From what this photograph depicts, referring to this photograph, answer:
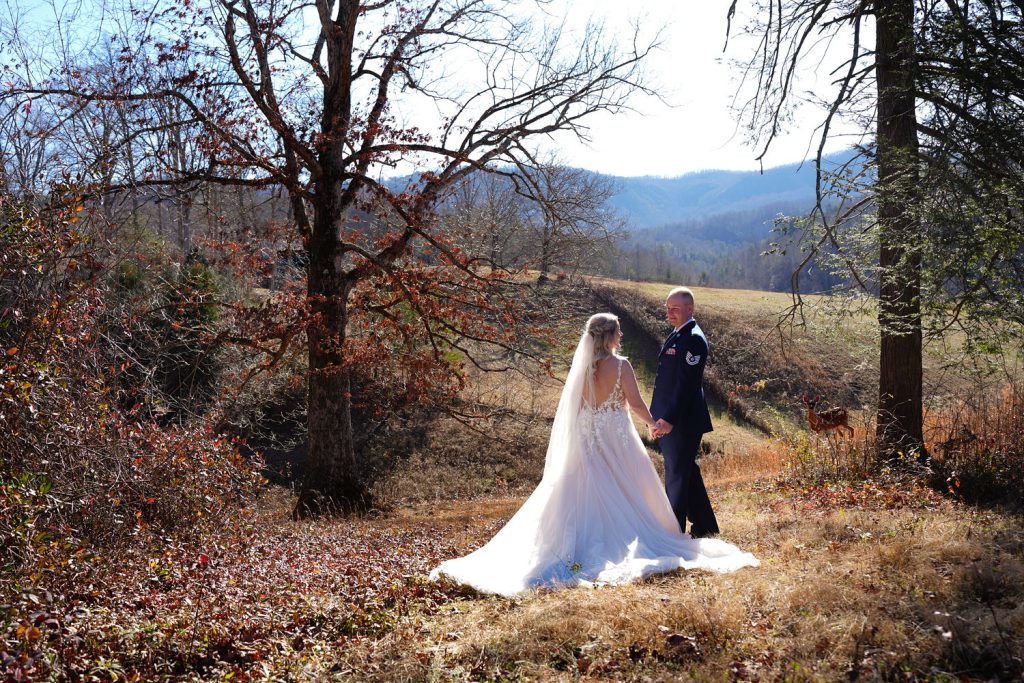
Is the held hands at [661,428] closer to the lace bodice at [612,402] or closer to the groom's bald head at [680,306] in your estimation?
the lace bodice at [612,402]

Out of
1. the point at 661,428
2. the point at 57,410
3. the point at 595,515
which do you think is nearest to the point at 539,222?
the point at 661,428

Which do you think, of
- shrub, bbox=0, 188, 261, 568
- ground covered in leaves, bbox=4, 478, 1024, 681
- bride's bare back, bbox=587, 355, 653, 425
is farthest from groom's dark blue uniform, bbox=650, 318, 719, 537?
shrub, bbox=0, 188, 261, 568

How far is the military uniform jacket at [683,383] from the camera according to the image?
7.14 m

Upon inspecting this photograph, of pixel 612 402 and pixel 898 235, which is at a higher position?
pixel 898 235

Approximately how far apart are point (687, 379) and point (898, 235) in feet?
14.0

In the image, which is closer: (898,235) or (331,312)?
(898,235)

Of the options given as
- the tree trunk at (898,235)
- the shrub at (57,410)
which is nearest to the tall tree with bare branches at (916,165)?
the tree trunk at (898,235)

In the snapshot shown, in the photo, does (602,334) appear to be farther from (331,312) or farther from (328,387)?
(328,387)

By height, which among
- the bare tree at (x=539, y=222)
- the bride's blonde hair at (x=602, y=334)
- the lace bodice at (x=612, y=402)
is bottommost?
the lace bodice at (x=612, y=402)

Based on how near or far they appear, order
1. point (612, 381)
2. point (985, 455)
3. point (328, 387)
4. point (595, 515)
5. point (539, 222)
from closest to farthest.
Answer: point (595, 515) → point (612, 381) → point (985, 455) → point (328, 387) → point (539, 222)

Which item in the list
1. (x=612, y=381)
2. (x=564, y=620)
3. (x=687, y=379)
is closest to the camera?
(x=564, y=620)

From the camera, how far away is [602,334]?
23.7 ft

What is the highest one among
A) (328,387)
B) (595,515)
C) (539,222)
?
(539,222)

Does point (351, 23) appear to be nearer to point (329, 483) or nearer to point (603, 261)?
point (329, 483)
